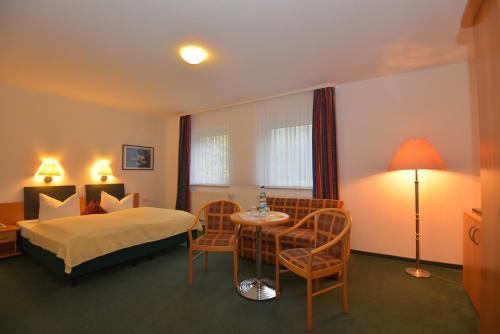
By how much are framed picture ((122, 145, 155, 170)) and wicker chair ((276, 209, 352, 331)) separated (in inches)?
172

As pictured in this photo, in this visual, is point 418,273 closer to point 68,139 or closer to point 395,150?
point 395,150

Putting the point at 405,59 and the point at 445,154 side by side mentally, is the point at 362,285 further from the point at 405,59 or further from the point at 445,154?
the point at 405,59

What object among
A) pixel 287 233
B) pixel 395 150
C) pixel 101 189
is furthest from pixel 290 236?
pixel 101 189

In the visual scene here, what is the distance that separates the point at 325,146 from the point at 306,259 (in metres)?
2.13

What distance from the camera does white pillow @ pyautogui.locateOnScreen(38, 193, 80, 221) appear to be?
12.1 feet

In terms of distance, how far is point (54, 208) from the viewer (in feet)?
12.3

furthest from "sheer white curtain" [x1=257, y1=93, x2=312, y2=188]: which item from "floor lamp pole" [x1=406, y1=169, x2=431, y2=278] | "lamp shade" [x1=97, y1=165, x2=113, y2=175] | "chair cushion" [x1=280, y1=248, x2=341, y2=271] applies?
"lamp shade" [x1=97, y1=165, x2=113, y2=175]

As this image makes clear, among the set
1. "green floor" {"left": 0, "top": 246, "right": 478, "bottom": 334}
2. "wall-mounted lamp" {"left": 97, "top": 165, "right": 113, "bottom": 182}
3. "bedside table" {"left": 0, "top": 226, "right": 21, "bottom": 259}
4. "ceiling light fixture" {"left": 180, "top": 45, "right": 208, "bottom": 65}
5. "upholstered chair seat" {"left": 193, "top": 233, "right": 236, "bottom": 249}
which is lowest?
"green floor" {"left": 0, "top": 246, "right": 478, "bottom": 334}

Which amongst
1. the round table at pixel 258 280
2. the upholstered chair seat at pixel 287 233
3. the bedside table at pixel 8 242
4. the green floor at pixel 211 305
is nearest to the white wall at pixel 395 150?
the green floor at pixel 211 305

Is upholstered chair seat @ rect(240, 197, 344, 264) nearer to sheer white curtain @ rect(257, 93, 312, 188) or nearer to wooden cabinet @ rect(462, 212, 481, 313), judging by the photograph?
sheer white curtain @ rect(257, 93, 312, 188)

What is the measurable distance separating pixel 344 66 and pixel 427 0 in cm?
125

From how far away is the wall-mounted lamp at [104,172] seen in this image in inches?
192

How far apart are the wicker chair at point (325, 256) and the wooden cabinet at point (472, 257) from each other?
1.14 metres

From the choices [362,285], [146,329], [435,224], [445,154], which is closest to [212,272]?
[146,329]
